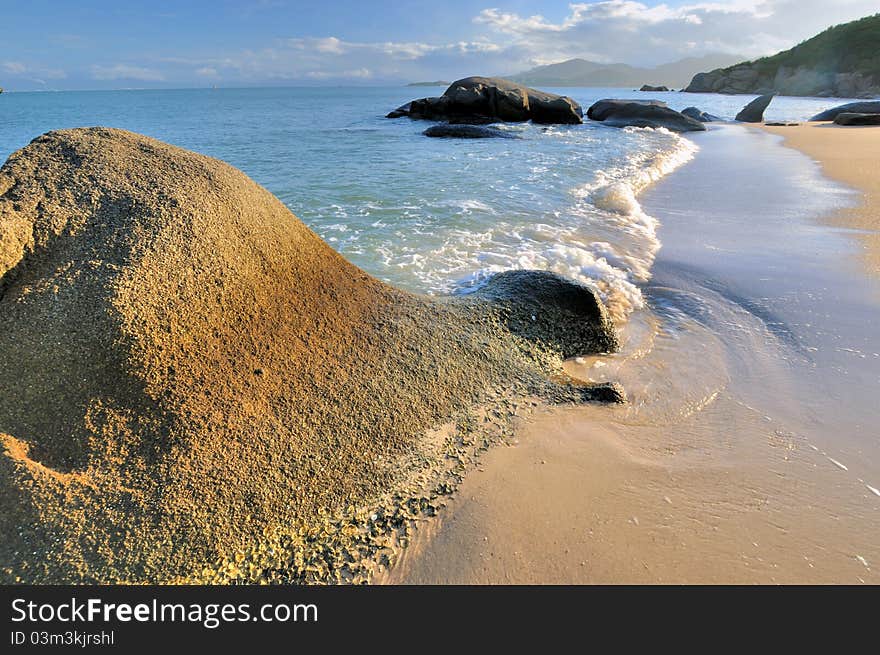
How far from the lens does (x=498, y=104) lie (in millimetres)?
26359

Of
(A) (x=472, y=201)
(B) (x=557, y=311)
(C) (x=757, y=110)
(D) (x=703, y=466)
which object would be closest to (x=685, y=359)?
(B) (x=557, y=311)

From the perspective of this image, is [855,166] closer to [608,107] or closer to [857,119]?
[857,119]

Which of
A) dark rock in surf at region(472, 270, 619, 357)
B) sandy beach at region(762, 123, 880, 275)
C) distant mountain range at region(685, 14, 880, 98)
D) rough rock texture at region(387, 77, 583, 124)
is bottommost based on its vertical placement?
dark rock in surf at region(472, 270, 619, 357)

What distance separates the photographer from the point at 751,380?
3.24 m

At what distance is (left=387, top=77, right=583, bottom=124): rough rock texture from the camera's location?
2608cm

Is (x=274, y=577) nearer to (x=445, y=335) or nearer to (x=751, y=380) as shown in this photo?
(x=445, y=335)

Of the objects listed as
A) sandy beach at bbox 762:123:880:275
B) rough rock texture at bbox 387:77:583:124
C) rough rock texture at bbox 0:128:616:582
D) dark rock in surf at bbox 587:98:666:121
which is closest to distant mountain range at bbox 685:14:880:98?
dark rock in surf at bbox 587:98:666:121

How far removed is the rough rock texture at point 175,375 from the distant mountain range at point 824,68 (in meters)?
73.1

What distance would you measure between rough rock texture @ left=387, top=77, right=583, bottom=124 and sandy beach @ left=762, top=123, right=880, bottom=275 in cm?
1080

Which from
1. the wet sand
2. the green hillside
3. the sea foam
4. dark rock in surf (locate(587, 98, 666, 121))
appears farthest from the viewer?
the green hillside

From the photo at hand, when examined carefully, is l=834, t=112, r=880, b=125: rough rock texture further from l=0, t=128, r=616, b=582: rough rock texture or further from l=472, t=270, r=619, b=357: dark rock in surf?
l=0, t=128, r=616, b=582: rough rock texture

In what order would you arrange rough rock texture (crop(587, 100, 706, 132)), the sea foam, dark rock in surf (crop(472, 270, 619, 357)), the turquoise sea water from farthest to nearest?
1. rough rock texture (crop(587, 100, 706, 132))
2. the turquoise sea water
3. the sea foam
4. dark rock in surf (crop(472, 270, 619, 357))
